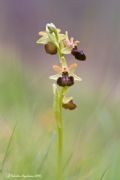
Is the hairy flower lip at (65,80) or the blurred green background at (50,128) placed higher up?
the hairy flower lip at (65,80)

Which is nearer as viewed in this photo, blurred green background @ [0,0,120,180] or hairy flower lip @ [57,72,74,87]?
hairy flower lip @ [57,72,74,87]

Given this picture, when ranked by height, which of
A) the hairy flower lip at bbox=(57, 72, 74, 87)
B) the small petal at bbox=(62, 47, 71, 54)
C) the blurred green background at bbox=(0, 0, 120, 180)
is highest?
the small petal at bbox=(62, 47, 71, 54)

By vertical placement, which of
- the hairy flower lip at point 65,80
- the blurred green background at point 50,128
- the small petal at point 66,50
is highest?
the small petal at point 66,50

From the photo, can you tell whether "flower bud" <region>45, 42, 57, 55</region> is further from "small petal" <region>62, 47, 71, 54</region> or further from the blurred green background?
the blurred green background

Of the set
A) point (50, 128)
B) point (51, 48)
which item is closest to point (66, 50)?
point (51, 48)

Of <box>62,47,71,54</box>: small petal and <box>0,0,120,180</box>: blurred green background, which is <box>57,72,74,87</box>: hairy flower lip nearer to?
<box>62,47,71,54</box>: small petal

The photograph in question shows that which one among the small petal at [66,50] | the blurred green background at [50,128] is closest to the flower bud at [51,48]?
the small petal at [66,50]

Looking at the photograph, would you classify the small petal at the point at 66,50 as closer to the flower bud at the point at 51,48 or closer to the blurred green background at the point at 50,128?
the flower bud at the point at 51,48

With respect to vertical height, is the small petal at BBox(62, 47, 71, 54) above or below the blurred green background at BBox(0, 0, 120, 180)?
above

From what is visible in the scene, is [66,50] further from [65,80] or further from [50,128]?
[50,128]

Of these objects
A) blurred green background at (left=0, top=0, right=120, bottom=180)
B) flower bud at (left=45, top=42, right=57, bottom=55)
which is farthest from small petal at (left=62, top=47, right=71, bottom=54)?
blurred green background at (left=0, top=0, right=120, bottom=180)

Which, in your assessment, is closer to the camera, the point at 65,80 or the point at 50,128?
the point at 65,80

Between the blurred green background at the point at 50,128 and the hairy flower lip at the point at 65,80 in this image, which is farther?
the blurred green background at the point at 50,128
